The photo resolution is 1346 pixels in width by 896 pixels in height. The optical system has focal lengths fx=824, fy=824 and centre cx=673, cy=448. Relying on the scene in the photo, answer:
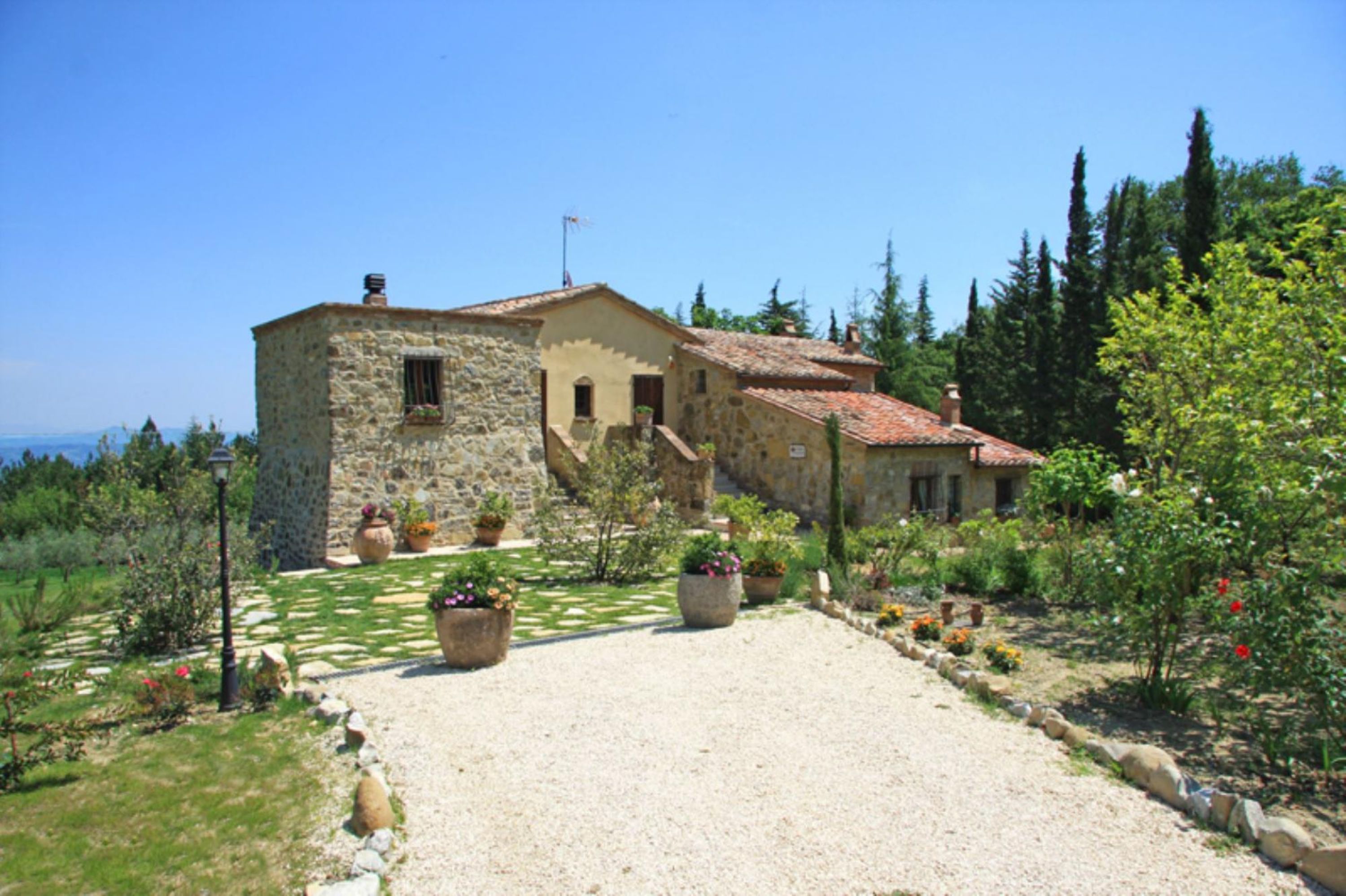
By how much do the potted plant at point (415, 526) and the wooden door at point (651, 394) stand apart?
7.62 m

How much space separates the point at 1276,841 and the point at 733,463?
17.7 meters

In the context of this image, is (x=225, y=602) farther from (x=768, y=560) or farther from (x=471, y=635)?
(x=768, y=560)

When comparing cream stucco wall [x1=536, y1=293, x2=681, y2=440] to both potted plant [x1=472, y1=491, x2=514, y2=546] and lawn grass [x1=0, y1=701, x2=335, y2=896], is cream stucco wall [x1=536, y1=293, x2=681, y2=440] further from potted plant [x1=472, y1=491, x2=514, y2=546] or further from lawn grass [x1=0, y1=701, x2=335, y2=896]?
lawn grass [x1=0, y1=701, x2=335, y2=896]

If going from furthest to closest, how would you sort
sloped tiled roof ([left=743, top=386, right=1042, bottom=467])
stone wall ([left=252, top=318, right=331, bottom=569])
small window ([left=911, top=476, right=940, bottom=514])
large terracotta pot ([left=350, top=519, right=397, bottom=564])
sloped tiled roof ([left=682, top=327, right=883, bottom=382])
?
1. sloped tiled roof ([left=682, top=327, right=883, bottom=382])
2. small window ([left=911, top=476, right=940, bottom=514])
3. sloped tiled roof ([left=743, top=386, right=1042, bottom=467])
4. stone wall ([left=252, top=318, right=331, bottom=569])
5. large terracotta pot ([left=350, top=519, right=397, bottom=564])

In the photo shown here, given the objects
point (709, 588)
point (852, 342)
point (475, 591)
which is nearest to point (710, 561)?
point (709, 588)

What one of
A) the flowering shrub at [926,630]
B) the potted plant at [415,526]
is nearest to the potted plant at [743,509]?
the flowering shrub at [926,630]

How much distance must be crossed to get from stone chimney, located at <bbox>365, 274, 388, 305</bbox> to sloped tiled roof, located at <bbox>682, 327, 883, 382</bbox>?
340 inches

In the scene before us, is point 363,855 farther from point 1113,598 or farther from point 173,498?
point 173,498

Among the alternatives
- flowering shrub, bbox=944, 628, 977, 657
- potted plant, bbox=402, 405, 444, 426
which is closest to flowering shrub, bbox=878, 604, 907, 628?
flowering shrub, bbox=944, 628, 977, 657

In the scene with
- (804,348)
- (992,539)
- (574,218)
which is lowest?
(992,539)

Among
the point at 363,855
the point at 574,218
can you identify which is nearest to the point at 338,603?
the point at 363,855

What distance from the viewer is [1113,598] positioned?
7.33 metres

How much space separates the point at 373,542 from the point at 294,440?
393cm

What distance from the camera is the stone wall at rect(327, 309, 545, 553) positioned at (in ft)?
50.2
